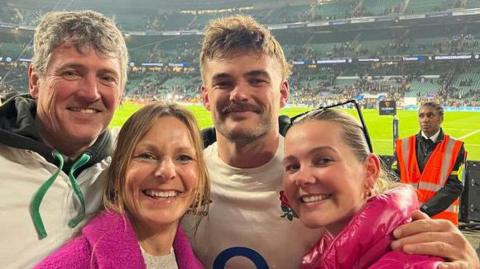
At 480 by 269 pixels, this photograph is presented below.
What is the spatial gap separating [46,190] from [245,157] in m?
0.98

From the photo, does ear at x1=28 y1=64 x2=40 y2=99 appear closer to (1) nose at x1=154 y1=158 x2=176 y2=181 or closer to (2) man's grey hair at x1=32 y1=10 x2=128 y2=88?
(2) man's grey hair at x1=32 y1=10 x2=128 y2=88

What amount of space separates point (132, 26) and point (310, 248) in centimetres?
4086

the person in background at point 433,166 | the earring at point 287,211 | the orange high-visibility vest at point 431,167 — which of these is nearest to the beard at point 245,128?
the earring at point 287,211

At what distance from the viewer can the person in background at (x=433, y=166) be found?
4.50 metres

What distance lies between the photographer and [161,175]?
5.55 feet

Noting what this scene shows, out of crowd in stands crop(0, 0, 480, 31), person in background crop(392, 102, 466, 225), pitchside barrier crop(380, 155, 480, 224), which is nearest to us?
person in background crop(392, 102, 466, 225)

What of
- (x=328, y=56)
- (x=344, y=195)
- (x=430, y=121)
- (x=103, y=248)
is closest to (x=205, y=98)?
(x=344, y=195)

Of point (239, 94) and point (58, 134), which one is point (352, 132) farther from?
point (58, 134)

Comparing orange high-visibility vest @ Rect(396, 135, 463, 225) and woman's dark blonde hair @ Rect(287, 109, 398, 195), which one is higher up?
woman's dark blonde hair @ Rect(287, 109, 398, 195)

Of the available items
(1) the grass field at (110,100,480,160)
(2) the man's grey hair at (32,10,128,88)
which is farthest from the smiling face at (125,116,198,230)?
(1) the grass field at (110,100,480,160)

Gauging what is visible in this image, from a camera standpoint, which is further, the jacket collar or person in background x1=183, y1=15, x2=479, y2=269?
person in background x1=183, y1=15, x2=479, y2=269

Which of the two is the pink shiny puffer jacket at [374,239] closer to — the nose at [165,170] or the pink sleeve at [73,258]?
the nose at [165,170]

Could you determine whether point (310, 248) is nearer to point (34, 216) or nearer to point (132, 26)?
point (34, 216)

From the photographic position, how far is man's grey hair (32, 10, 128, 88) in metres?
1.99
